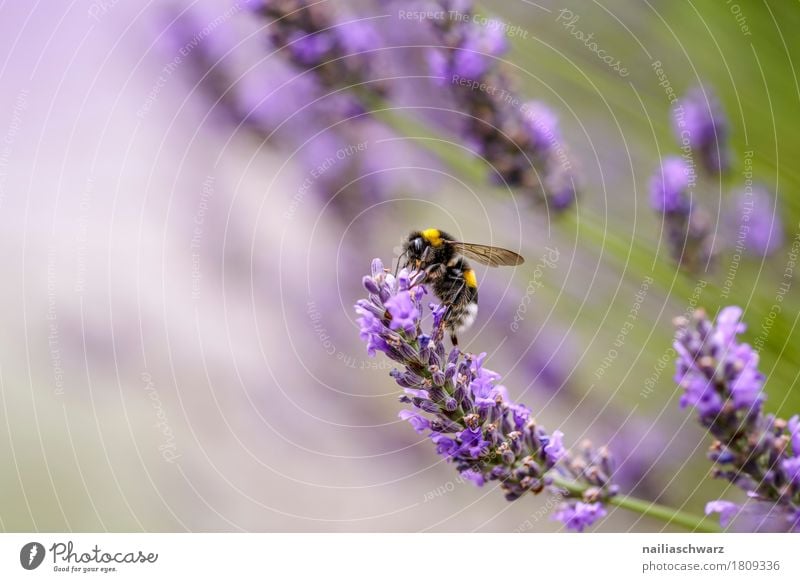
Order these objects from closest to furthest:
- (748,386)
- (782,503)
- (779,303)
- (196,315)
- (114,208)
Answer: (748,386) < (782,503) < (779,303) < (114,208) < (196,315)

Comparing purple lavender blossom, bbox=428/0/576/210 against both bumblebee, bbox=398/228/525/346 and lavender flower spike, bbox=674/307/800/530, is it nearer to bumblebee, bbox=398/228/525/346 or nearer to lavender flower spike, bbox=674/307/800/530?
bumblebee, bbox=398/228/525/346

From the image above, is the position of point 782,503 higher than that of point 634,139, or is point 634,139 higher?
point 634,139

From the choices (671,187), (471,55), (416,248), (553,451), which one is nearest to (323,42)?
(471,55)

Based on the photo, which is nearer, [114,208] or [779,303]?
[779,303]

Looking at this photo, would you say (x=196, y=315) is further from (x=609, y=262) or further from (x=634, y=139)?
(x=634, y=139)

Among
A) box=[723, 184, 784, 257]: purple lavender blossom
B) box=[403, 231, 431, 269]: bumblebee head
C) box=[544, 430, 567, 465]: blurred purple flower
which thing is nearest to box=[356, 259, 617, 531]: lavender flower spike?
box=[544, 430, 567, 465]: blurred purple flower

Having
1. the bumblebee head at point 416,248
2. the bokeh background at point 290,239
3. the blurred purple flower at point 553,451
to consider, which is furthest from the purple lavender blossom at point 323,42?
the blurred purple flower at point 553,451

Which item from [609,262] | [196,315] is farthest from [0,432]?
[609,262]

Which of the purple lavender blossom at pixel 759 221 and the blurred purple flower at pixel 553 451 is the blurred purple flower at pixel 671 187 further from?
the blurred purple flower at pixel 553 451
